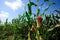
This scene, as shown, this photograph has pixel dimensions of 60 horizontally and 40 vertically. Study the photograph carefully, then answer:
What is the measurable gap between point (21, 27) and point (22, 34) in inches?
9.6

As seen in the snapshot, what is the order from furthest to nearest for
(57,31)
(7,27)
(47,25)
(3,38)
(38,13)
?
(7,27)
(3,38)
(47,25)
(57,31)
(38,13)

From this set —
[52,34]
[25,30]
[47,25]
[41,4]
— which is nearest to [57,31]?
[52,34]

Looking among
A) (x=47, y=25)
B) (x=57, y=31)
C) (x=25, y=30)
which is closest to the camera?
(x=57, y=31)

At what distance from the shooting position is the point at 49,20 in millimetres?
3805

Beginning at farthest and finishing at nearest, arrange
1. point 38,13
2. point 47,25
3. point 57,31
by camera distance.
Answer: point 47,25 < point 57,31 < point 38,13

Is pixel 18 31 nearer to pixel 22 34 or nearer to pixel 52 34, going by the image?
pixel 22 34

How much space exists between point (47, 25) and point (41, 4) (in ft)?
3.49

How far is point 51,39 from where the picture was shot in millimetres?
3432

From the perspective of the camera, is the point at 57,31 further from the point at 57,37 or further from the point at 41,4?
the point at 41,4

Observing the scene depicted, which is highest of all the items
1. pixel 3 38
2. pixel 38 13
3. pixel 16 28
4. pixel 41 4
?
pixel 41 4

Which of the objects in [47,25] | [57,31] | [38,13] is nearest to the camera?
[38,13]

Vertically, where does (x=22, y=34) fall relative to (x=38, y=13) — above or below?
below

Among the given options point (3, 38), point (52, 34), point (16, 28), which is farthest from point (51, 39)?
point (3, 38)

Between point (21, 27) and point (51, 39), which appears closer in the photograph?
point (51, 39)
